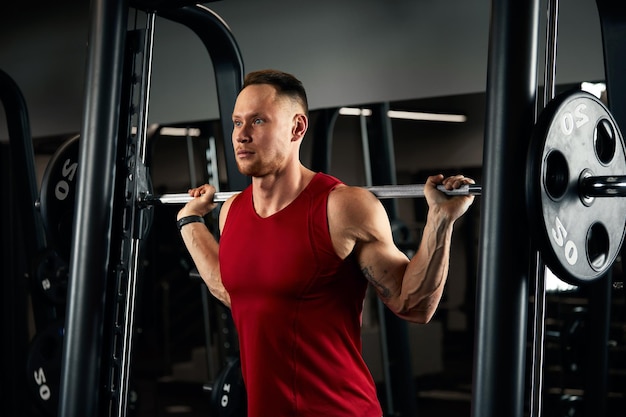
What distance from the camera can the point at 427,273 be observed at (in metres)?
1.66

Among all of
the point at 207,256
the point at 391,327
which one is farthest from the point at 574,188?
the point at 391,327

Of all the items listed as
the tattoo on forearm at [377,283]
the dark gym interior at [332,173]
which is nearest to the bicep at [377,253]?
the tattoo on forearm at [377,283]

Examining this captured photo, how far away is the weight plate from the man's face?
2.23ft

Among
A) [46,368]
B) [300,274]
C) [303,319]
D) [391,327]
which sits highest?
[300,274]

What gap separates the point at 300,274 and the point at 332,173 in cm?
248

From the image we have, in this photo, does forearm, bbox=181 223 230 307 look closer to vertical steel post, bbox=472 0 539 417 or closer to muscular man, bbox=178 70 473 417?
muscular man, bbox=178 70 473 417

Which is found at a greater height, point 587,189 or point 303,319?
point 587,189

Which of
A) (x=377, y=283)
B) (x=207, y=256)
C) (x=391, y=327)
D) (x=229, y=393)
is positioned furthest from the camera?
(x=391, y=327)

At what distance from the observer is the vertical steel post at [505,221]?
1366mm

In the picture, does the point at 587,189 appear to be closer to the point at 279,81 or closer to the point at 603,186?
the point at 603,186

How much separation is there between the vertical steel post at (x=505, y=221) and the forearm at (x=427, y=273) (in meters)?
0.19

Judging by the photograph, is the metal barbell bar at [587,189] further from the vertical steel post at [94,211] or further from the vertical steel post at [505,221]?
the vertical steel post at [94,211]

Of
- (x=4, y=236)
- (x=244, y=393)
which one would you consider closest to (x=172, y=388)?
(x=4, y=236)

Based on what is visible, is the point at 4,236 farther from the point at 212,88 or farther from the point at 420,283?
the point at 420,283
